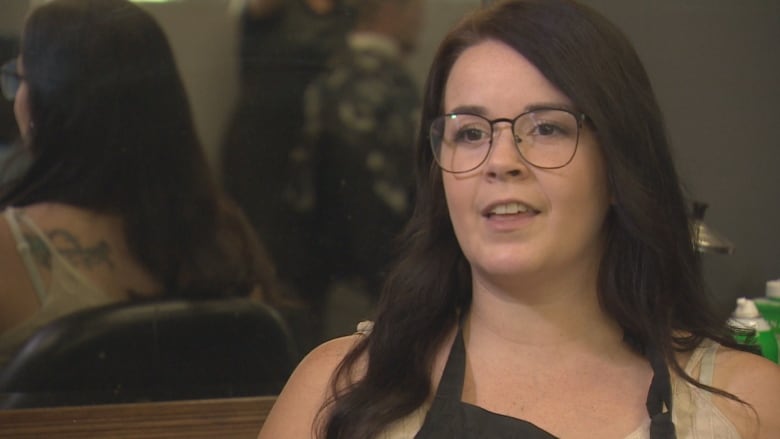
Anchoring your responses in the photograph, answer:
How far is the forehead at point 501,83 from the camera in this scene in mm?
1126

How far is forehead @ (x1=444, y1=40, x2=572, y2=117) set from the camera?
1.13m

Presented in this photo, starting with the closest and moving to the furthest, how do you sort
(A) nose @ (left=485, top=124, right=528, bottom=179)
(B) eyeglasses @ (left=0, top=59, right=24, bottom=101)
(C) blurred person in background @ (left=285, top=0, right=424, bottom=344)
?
1. (A) nose @ (left=485, top=124, right=528, bottom=179)
2. (B) eyeglasses @ (left=0, top=59, right=24, bottom=101)
3. (C) blurred person in background @ (left=285, top=0, right=424, bottom=344)

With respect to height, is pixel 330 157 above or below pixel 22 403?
above

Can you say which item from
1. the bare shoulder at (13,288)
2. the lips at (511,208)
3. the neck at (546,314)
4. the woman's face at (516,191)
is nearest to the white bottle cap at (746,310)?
the neck at (546,314)

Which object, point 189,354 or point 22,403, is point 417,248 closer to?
point 189,354

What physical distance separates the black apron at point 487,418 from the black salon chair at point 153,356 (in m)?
0.60

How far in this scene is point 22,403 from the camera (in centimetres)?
165

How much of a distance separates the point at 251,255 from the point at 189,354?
21 cm

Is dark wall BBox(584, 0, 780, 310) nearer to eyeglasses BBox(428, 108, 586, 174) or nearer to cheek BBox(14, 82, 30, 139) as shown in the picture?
eyeglasses BBox(428, 108, 586, 174)

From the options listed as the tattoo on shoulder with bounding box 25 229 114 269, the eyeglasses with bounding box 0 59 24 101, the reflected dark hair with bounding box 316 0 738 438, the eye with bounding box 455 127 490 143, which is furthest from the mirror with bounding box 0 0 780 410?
the eye with bounding box 455 127 490 143

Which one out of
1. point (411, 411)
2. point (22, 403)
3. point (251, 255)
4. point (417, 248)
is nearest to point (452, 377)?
point (411, 411)

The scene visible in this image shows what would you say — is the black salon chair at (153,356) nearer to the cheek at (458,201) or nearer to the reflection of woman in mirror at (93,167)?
the reflection of woman in mirror at (93,167)

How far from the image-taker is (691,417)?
117 centimetres

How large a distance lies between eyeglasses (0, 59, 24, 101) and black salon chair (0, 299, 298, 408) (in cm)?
39
